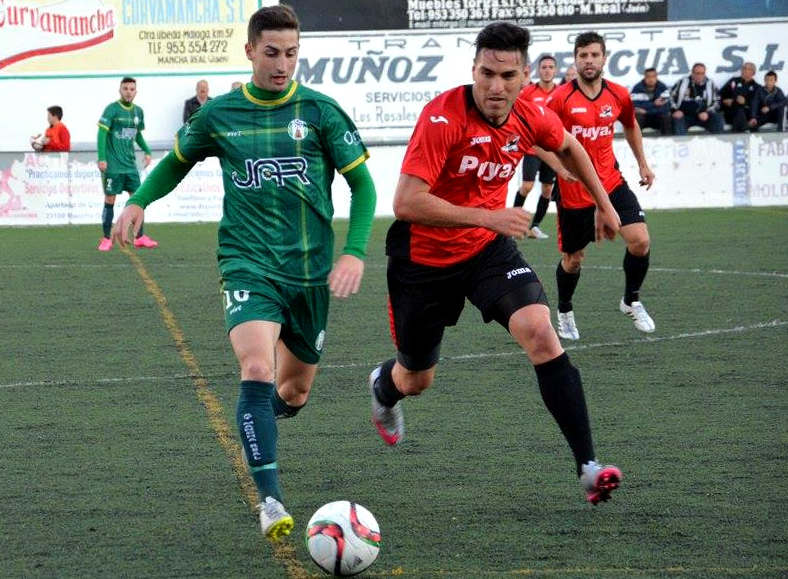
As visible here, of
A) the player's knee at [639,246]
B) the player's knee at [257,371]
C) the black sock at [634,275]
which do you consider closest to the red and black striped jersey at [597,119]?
the player's knee at [639,246]

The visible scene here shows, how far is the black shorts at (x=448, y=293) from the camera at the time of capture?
588cm

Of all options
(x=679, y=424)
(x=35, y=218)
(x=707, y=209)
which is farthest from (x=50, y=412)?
(x=707, y=209)

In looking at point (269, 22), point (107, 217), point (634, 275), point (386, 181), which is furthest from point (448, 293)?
point (386, 181)

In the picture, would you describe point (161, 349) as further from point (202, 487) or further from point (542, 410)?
point (202, 487)

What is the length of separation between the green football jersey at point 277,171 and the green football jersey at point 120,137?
1341cm

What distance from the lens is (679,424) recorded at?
7.11 m

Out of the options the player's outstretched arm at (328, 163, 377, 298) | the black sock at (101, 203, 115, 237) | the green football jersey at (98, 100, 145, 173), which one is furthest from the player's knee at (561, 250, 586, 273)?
the green football jersey at (98, 100, 145, 173)

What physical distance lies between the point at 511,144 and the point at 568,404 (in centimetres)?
115

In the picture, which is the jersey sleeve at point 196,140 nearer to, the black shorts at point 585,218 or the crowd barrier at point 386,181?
the black shorts at point 585,218

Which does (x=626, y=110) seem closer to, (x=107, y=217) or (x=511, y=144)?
(x=511, y=144)

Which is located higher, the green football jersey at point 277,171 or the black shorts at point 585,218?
the green football jersey at point 277,171

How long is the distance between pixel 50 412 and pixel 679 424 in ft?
11.1

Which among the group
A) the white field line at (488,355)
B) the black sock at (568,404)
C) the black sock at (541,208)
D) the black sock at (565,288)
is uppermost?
the black sock at (568,404)

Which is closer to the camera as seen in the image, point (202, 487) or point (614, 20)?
point (202, 487)
